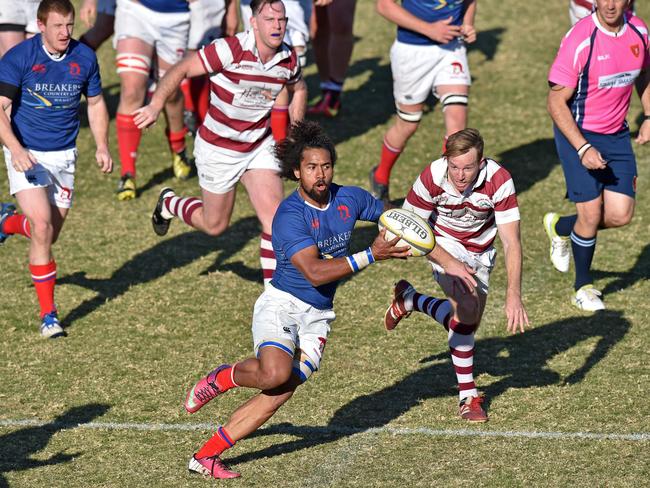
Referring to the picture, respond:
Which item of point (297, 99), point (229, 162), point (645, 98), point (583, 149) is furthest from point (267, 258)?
point (645, 98)

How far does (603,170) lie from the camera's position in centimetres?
979

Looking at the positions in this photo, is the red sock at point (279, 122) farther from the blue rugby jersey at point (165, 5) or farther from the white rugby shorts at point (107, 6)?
the white rugby shorts at point (107, 6)

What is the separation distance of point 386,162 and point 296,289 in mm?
4956

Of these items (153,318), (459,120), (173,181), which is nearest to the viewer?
(153,318)

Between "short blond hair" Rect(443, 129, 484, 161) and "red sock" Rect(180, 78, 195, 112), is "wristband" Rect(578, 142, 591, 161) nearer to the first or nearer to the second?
"short blond hair" Rect(443, 129, 484, 161)

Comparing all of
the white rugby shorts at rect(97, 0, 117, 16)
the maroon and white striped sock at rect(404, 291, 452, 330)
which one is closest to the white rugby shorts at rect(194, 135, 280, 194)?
the maroon and white striped sock at rect(404, 291, 452, 330)

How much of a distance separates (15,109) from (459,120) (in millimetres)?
4201

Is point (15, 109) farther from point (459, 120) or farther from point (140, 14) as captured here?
point (459, 120)

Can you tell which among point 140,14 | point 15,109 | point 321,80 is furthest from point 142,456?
point 321,80

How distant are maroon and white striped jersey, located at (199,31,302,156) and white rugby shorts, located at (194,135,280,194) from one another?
0.14 feet

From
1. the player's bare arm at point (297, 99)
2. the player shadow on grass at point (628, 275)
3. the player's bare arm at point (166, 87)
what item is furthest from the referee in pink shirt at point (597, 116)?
the player's bare arm at point (166, 87)

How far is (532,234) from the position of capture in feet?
38.3

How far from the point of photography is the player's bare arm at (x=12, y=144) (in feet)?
30.4

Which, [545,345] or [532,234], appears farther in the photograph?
[532,234]
